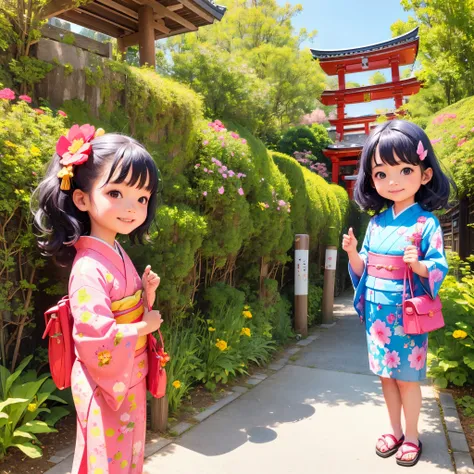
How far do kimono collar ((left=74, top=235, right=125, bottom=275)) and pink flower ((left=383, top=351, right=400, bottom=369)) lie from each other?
1.76m

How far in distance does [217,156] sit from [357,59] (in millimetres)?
17158

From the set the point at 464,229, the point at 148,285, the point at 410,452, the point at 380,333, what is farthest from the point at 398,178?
the point at 464,229

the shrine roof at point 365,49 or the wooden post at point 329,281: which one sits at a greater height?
the shrine roof at point 365,49

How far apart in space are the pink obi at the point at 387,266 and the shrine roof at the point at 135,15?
585 cm

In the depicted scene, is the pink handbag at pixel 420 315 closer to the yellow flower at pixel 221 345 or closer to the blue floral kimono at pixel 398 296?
the blue floral kimono at pixel 398 296

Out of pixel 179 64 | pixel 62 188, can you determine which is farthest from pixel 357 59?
pixel 62 188

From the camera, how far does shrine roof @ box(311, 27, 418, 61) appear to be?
17703 millimetres

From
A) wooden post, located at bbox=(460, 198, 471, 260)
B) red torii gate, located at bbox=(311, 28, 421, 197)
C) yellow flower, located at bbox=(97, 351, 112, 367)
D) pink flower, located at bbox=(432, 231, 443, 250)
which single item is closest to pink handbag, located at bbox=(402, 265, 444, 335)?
pink flower, located at bbox=(432, 231, 443, 250)

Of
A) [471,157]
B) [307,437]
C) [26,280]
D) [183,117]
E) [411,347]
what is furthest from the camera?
[471,157]

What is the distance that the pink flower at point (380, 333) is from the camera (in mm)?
2689

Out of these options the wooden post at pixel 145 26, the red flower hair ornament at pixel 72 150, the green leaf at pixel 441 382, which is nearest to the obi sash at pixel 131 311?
the red flower hair ornament at pixel 72 150

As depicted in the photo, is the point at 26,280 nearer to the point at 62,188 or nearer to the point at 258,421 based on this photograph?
the point at 62,188

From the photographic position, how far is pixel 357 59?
19.2m

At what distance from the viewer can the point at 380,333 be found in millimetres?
2723
